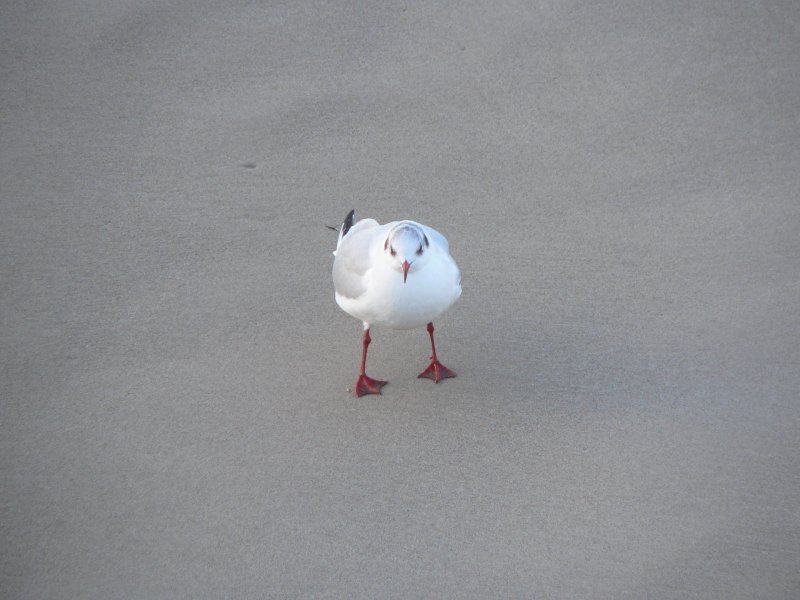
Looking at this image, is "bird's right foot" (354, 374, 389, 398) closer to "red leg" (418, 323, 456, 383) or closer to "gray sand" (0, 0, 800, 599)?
"gray sand" (0, 0, 800, 599)

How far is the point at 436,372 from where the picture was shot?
11.4ft

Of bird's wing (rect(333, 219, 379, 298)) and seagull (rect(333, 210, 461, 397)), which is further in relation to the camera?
bird's wing (rect(333, 219, 379, 298))

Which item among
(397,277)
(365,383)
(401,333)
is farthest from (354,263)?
(401,333)

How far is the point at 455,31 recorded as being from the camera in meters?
5.08

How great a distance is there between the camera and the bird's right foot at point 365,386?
3.40 m

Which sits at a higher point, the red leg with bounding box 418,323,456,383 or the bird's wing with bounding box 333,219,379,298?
the bird's wing with bounding box 333,219,379,298

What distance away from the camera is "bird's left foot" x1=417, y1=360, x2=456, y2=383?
3.46 meters

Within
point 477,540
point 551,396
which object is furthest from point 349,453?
point 551,396

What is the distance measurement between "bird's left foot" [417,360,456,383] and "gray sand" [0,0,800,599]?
0.22 feet

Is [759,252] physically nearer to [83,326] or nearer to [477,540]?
[477,540]

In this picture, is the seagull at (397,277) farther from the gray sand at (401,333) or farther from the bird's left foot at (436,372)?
the gray sand at (401,333)

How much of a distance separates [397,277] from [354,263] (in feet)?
0.80

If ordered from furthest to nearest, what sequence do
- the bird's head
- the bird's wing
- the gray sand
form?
the bird's wing, the bird's head, the gray sand

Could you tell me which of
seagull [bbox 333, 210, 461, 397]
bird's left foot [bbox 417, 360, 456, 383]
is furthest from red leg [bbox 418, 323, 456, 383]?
seagull [bbox 333, 210, 461, 397]
